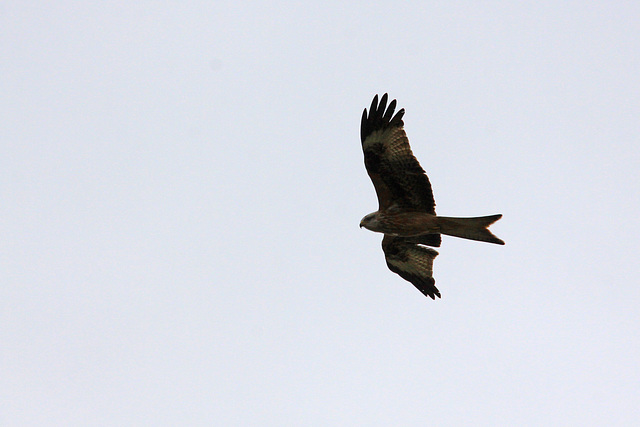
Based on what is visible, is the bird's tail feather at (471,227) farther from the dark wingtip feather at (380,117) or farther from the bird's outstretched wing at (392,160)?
the dark wingtip feather at (380,117)

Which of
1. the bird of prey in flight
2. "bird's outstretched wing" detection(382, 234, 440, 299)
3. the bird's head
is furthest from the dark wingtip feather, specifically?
"bird's outstretched wing" detection(382, 234, 440, 299)

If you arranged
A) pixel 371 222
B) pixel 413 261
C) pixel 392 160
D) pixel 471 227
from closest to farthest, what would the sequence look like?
→ pixel 471 227, pixel 392 160, pixel 371 222, pixel 413 261

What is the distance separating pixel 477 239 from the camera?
926 centimetres

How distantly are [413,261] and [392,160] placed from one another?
7.51 ft

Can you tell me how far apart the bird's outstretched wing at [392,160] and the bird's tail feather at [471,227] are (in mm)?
375

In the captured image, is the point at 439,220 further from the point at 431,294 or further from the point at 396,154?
the point at 431,294

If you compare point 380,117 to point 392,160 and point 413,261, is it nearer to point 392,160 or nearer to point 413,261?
point 392,160

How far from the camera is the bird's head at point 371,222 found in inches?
397

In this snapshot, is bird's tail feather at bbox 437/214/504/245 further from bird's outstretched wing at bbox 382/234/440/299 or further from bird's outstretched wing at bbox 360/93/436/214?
bird's outstretched wing at bbox 382/234/440/299

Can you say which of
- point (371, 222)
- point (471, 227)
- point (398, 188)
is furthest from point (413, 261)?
point (471, 227)

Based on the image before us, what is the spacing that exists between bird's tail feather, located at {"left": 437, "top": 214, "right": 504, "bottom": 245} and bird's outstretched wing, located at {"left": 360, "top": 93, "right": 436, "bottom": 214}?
1.23ft

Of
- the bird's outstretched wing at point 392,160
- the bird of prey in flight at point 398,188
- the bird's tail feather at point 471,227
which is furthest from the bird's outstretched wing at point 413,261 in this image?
the bird's tail feather at point 471,227

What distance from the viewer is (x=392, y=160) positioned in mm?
9625

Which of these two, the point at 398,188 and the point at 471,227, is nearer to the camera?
the point at 471,227
